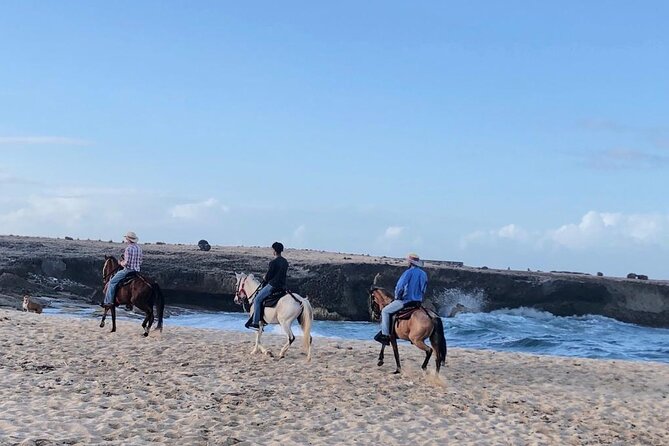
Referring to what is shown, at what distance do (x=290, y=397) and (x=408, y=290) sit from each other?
3.57 m

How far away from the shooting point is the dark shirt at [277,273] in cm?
1609

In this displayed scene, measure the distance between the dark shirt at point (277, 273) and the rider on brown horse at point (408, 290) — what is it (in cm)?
253

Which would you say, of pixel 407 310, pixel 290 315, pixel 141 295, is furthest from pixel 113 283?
pixel 407 310

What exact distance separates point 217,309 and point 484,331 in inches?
576

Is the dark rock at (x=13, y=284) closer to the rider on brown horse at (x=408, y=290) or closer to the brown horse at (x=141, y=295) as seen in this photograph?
the brown horse at (x=141, y=295)

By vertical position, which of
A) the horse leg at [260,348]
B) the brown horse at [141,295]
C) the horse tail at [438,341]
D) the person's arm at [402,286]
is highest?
the person's arm at [402,286]

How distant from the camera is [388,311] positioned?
1498 centimetres

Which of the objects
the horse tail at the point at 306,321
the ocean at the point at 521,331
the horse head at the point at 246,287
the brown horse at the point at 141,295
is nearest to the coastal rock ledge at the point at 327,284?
the ocean at the point at 521,331

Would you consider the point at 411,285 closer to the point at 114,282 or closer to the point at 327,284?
the point at 114,282

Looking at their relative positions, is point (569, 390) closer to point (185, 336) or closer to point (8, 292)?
point (185, 336)

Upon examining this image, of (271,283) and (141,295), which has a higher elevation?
(271,283)

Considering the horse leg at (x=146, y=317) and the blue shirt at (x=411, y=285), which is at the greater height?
the blue shirt at (x=411, y=285)

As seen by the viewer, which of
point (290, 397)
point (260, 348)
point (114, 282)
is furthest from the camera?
point (114, 282)

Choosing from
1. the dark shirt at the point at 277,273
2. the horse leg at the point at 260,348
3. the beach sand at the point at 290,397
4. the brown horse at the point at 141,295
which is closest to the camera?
the beach sand at the point at 290,397
